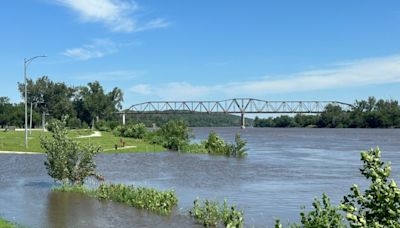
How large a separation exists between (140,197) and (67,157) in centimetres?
Answer: 639

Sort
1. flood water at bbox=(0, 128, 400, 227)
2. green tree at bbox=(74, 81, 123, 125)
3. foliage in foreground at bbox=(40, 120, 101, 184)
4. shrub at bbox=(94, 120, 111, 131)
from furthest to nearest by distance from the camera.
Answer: green tree at bbox=(74, 81, 123, 125) → shrub at bbox=(94, 120, 111, 131) → foliage in foreground at bbox=(40, 120, 101, 184) → flood water at bbox=(0, 128, 400, 227)

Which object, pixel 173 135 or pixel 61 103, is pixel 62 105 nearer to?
pixel 61 103

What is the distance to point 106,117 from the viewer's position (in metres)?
164

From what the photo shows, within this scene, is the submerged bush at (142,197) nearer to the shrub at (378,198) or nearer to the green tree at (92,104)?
the shrub at (378,198)

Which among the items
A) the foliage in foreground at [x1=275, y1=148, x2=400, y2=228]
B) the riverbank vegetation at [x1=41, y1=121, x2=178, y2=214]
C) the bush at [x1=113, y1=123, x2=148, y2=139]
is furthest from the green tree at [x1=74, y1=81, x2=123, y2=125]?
the foliage in foreground at [x1=275, y1=148, x2=400, y2=228]

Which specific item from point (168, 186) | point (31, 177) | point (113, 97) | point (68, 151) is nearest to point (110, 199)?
point (68, 151)

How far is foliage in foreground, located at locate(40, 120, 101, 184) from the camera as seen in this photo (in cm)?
2761

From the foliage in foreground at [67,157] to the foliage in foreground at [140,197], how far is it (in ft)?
4.83

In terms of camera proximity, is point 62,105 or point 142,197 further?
point 62,105

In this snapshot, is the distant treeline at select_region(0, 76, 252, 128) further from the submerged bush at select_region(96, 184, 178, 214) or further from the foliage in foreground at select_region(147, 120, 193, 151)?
the submerged bush at select_region(96, 184, 178, 214)

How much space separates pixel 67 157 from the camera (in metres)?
27.7

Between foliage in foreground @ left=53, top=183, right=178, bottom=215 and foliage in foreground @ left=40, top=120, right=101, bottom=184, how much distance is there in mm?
A: 1473

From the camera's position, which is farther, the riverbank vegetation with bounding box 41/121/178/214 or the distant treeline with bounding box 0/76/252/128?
the distant treeline with bounding box 0/76/252/128

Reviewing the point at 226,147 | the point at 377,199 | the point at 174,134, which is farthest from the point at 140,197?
the point at 174,134
